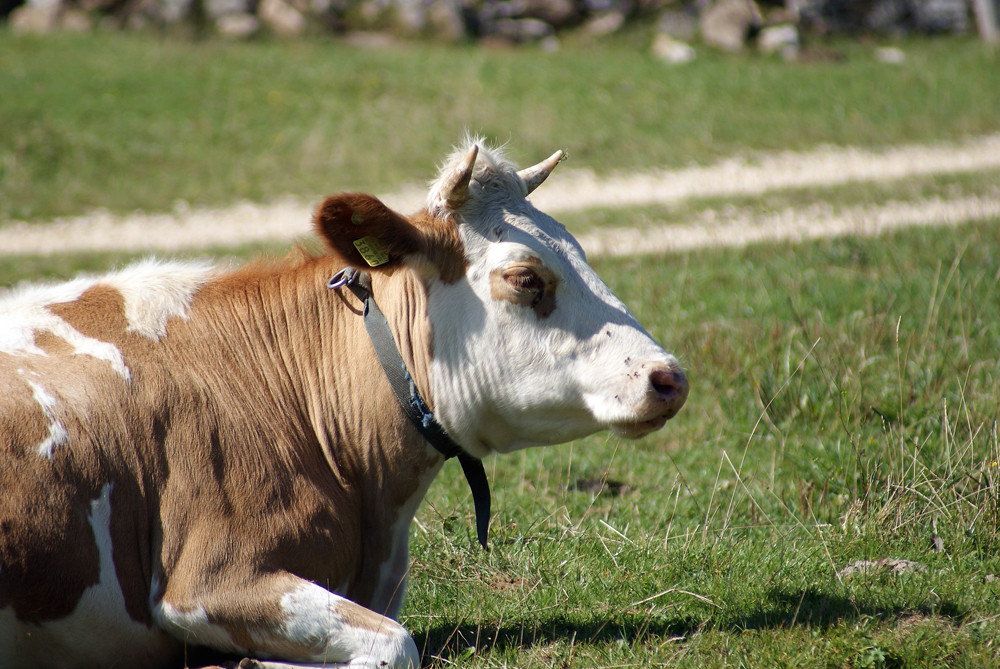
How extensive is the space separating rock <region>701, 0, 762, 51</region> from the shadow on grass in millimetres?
16864

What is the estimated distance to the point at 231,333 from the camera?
3.39 m

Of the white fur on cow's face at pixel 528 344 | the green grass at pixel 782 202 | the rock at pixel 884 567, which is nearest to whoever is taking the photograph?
the white fur on cow's face at pixel 528 344

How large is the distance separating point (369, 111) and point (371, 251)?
12154mm

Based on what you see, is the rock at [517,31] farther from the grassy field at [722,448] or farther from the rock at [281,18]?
the grassy field at [722,448]

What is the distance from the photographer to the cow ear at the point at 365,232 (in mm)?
3033

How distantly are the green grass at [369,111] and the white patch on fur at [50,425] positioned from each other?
30.9ft

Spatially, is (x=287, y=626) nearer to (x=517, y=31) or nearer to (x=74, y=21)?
(x=517, y=31)

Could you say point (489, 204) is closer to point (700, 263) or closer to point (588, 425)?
point (588, 425)

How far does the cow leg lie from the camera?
288 centimetres

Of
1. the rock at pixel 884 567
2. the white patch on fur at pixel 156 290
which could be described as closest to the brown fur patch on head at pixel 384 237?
the white patch on fur at pixel 156 290

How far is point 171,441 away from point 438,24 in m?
17.2

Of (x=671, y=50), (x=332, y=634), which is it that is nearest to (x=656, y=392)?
(x=332, y=634)

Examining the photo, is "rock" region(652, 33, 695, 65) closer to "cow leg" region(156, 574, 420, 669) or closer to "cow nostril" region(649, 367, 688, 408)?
"cow nostril" region(649, 367, 688, 408)

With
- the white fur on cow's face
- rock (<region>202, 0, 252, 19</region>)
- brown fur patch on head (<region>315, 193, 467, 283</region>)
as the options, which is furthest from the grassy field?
rock (<region>202, 0, 252, 19</region>)
